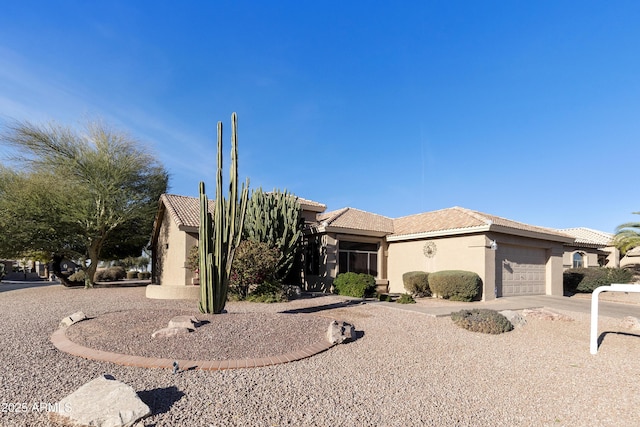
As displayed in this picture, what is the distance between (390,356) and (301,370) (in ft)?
6.18

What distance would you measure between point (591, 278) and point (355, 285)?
14.6m

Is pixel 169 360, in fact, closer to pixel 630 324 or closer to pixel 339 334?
pixel 339 334

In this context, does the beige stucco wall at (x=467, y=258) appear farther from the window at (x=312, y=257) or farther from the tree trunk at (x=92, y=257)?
the tree trunk at (x=92, y=257)

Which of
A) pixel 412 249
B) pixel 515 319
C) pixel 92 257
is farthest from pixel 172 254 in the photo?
pixel 515 319

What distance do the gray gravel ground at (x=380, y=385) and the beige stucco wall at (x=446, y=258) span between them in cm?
726

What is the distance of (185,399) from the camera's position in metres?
4.48

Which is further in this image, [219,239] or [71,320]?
[219,239]

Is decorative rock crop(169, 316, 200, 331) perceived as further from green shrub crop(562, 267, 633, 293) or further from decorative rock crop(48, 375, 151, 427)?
green shrub crop(562, 267, 633, 293)

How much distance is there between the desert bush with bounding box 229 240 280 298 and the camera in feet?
44.7

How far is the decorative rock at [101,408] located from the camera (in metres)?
3.76

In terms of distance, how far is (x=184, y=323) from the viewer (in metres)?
7.12

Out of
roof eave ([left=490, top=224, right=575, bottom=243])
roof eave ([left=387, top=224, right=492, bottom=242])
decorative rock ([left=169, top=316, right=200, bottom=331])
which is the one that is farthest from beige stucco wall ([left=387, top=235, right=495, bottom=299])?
decorative rock ([left=169, top=316, right=200, bottom=331])

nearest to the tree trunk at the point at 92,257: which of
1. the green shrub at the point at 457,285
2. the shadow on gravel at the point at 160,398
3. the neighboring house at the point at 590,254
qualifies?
the green shrub at the point at 457,285

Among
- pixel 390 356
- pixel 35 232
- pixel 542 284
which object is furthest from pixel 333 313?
pixel 35 232
